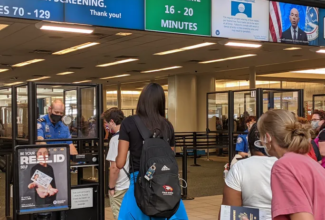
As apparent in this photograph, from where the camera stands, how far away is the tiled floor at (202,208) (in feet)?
23.3

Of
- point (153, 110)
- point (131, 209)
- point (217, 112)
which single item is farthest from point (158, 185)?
point (217, 112)

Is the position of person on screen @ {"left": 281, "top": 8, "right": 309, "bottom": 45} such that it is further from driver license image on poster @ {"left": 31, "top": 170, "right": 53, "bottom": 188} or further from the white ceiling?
driver license image on poster @ {"left": 31, "top": 170, "right": 53, "bottom": 188}

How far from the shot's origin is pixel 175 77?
19016 millimetres

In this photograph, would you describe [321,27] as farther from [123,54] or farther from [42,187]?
[42,187]

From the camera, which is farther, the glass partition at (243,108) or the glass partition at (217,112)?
the glass partition at (217,112)

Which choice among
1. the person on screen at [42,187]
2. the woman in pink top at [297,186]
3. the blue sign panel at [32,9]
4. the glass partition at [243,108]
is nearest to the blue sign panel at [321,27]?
the glass partition at [243,108]

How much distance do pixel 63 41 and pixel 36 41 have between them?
569mm

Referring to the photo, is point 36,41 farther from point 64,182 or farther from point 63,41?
point 64,182

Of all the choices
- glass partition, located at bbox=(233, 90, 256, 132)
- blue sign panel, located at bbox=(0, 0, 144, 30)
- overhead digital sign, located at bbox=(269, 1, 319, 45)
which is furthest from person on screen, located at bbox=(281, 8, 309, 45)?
blue sign panel, located at bbox=(0, 0, 144, 30)

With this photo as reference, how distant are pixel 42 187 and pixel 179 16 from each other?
3.91m

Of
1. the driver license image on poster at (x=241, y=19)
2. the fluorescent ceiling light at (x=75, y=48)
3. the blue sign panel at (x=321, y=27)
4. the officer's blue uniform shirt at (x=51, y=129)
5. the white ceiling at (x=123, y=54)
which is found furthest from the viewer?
the fluorescent ceiling light at (x=75, y=48)

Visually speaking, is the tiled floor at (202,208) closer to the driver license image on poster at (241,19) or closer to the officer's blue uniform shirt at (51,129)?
the officer's blue uniform shirt at (51,129)

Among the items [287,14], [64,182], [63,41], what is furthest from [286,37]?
[64,182]

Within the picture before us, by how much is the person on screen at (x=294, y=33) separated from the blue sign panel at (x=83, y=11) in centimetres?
295
